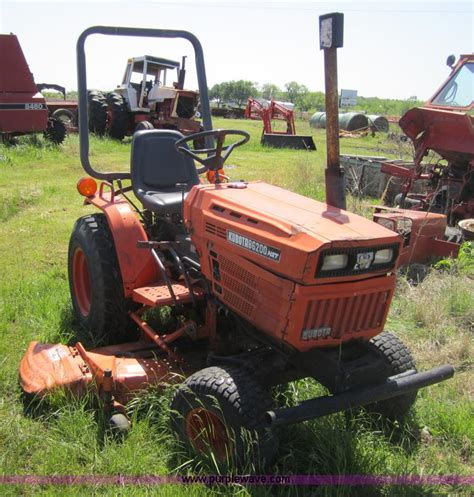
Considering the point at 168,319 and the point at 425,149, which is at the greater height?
the point at 425,149

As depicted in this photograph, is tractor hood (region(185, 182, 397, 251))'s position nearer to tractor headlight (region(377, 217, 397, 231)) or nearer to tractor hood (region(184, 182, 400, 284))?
tractor hood (region(184, 182, 400, 284))

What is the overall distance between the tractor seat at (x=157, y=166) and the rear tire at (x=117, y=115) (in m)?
11.1

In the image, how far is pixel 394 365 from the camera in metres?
2.73

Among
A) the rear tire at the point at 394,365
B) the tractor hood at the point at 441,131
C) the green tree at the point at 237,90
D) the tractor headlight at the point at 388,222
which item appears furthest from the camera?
the green tree at the point at 237,90

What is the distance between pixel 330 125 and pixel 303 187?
19.1ft

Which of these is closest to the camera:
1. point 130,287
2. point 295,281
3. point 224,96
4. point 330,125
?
point 295,281

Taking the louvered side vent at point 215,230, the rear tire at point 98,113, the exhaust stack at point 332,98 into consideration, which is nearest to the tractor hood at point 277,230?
the louvered side vent at point 215,230

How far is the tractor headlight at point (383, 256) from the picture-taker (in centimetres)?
241

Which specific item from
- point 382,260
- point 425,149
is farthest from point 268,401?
point 425,149

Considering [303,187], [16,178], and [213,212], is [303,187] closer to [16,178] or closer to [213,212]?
[16,178]

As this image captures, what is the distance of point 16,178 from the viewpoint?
30.7 feet

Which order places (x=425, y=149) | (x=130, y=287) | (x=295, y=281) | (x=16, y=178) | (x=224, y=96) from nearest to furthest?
(x=295, y=281) < (x=130, y=287) < (x=425, y=149) < (x=16, y=178) < (x=224, y=96)

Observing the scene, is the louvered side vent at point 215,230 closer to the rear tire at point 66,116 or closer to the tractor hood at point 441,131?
the tractor hood at point 441,131

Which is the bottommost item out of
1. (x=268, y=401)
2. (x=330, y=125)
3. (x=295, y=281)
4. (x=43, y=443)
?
(x=43, y=443)
